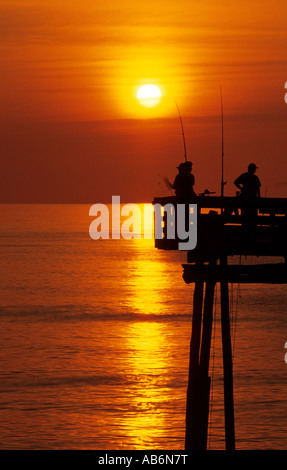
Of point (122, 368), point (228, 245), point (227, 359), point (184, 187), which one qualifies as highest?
point (122, 368)

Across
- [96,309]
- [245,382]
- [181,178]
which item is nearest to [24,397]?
[245,382]

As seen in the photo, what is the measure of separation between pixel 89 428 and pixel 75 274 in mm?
62272

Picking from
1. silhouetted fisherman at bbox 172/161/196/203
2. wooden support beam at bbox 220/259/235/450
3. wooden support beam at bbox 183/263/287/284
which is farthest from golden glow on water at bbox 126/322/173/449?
wooden support beam at bbox 183/263/287/284

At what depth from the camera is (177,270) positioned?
96875mm

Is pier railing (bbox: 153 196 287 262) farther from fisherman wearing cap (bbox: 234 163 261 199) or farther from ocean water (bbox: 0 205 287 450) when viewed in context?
ocean water (bbox: 0 205 287 450)

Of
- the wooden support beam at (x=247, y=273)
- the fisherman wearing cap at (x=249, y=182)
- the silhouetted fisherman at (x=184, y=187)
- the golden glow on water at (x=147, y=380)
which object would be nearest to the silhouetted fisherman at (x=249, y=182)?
the fisherman wearing cap at (x=249, y=182)

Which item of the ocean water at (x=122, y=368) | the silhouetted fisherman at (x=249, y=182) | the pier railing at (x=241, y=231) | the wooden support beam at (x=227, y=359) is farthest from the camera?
the ocean water at (x=122, y=368)

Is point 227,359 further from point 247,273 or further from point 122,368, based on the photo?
point 122,368

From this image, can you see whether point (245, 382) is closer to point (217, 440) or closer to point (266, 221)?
point (217, 440)

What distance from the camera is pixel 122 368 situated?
34.2m

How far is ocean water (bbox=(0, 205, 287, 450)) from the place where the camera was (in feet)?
80.3

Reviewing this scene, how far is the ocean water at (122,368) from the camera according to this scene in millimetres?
24484

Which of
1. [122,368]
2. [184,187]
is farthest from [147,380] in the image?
[184,187]

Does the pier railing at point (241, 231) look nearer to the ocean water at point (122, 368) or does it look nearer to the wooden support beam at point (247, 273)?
the wooden support beam at point (247, 273)
